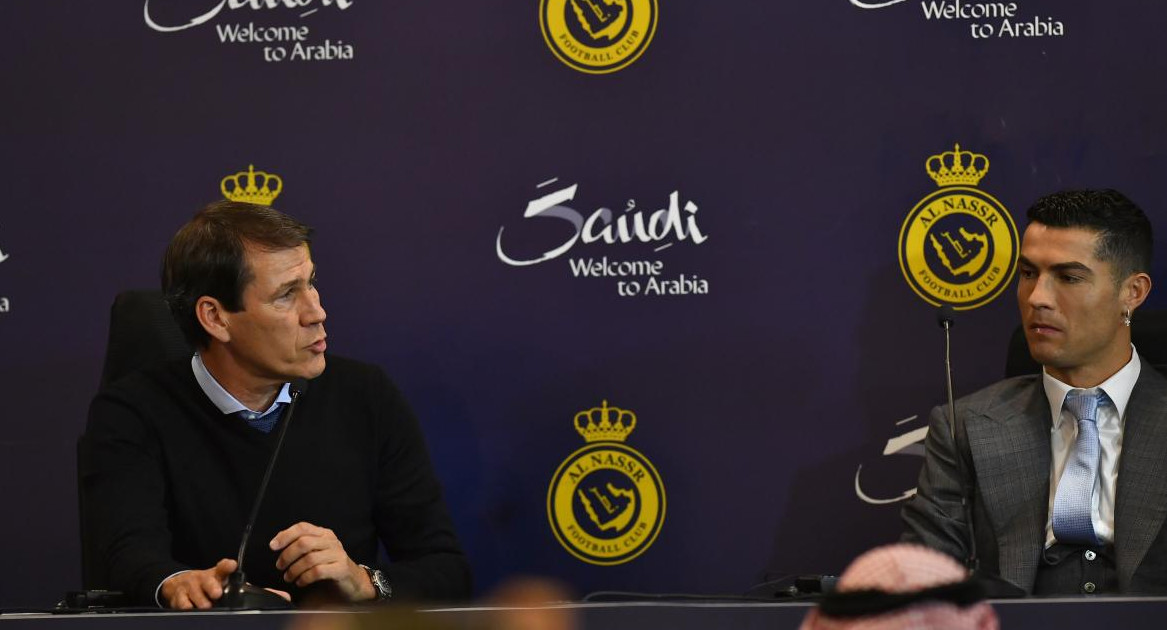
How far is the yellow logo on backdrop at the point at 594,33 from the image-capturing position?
3338mm

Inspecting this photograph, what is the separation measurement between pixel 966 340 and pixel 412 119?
59.8 inches

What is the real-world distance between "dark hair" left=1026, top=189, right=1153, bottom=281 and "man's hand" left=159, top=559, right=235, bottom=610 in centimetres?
189

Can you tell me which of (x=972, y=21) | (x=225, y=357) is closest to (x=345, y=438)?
(x=225, y=357)

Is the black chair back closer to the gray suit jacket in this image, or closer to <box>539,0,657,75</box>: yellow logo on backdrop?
<box>539,0,657,75</box>: yellow logo on backdrop

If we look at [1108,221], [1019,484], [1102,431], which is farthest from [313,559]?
[1108,221]

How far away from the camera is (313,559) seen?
223 centimetres

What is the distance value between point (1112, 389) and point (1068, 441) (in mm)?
144

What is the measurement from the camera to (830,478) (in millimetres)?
3342

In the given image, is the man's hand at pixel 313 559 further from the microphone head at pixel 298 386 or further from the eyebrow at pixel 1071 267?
the eyebrow at pixel 1071 267

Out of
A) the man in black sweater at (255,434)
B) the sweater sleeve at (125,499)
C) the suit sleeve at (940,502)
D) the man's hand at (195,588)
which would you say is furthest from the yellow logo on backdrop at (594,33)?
the man's hand at (195,588)

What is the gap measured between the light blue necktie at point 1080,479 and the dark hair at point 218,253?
5.47 ft

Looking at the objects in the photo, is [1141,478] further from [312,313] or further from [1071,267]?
[312,313]

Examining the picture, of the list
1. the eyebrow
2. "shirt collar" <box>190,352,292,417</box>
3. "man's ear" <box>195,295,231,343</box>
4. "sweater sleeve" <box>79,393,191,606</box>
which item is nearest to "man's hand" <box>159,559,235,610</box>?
"sweater sleeve" <box>79,393,191,606</box>

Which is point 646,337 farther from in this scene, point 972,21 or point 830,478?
point 972,21
